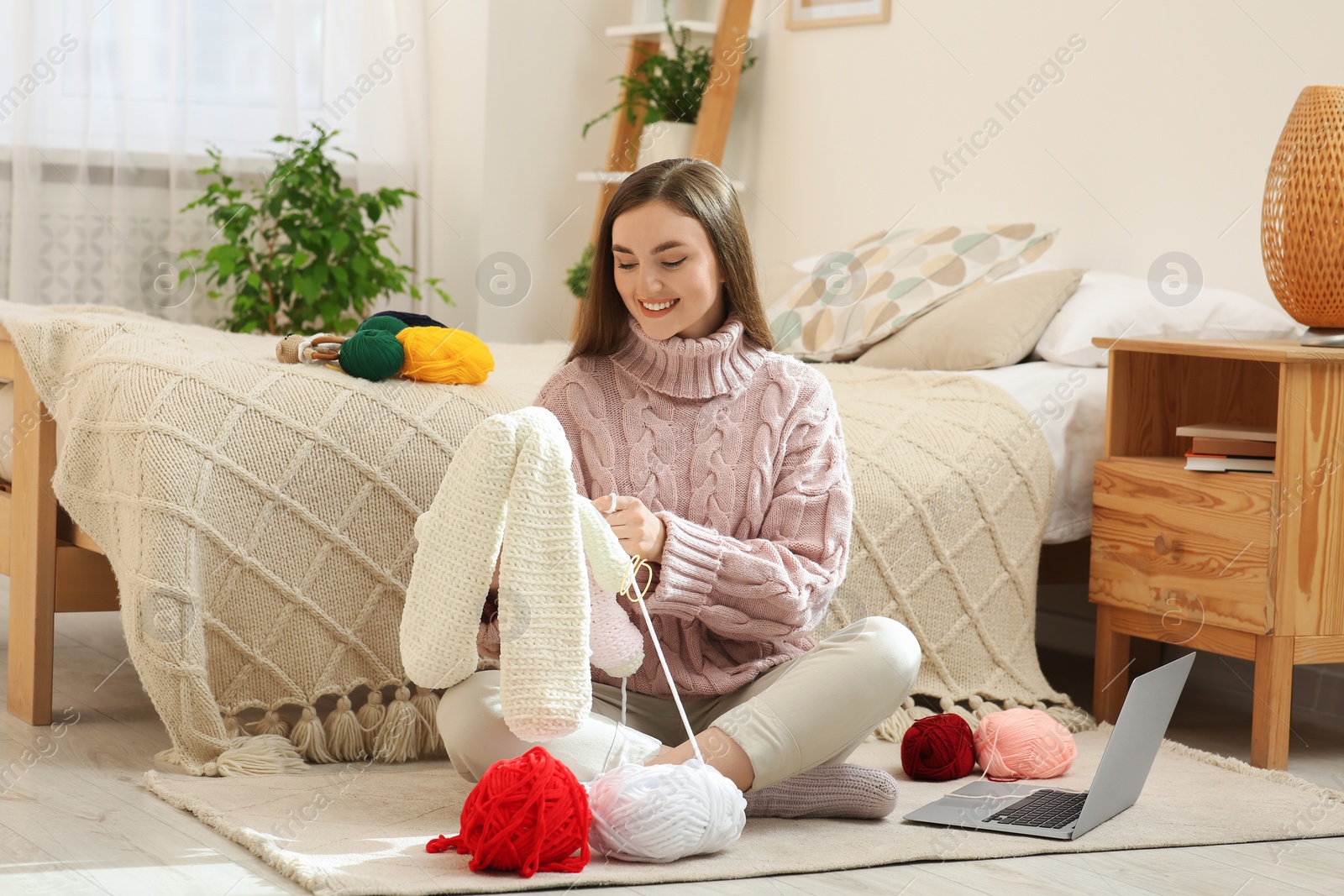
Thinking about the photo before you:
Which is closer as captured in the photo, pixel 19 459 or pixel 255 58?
pixel 19 459

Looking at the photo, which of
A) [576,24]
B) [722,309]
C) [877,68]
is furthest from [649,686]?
[576,24]

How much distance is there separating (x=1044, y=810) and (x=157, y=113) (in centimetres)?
291

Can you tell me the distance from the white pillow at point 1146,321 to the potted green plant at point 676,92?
1461mm

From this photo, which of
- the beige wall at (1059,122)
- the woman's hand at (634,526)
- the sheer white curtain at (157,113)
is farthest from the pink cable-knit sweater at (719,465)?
the sheer white curtain at (157,113)

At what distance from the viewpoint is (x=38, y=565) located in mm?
1796

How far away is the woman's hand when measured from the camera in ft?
4.38

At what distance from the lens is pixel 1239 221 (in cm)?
235

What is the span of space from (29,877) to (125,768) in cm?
39

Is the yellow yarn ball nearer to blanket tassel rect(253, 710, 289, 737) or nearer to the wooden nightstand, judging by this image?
blanket tassel rect(253, 710, 289, 737)

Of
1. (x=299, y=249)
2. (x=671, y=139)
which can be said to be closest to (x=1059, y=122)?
(x=671, y=139)

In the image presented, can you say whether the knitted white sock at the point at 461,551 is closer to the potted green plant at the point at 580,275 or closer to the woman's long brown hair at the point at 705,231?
the woman's long brown hair at the point at 705,231

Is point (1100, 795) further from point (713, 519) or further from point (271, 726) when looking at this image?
point (271, 726)

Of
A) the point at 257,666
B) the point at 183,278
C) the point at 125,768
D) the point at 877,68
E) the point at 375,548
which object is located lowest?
the point at 125,768

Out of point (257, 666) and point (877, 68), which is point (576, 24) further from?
point (257, 666)
